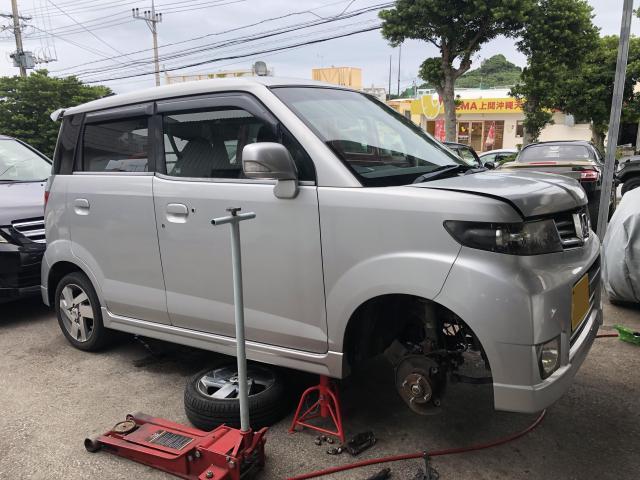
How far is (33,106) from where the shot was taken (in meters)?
18.1

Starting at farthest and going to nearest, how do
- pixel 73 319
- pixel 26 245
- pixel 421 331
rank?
pixel 26 245 < pixel 73 319 < pixel 421 331

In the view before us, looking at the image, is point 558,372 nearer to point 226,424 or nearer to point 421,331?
point 421,331

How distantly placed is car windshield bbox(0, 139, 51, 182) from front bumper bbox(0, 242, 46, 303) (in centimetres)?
142

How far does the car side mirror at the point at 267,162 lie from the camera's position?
7.48 ft

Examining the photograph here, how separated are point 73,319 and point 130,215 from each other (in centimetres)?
130

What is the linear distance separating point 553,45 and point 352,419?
18.7m

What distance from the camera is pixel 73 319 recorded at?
400 centimetres

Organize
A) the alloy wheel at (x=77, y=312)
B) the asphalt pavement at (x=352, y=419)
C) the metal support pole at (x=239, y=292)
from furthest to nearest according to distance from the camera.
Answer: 1. the alloy wheel at (x=77, y=312)
2. the asphalt pavement at (x=352, y=419)
3. the metal support pole at (x=239, y=292)

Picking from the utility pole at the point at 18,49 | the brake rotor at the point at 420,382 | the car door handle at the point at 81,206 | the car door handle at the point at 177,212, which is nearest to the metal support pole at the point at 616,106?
the brake rotor at the point at 420,382

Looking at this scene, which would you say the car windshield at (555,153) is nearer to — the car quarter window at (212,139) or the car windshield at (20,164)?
the car quarter window at (212,139)

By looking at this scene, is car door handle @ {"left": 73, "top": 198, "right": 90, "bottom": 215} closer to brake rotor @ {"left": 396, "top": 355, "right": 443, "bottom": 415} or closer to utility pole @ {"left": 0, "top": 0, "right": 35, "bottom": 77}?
brake rotor @ {"left": 396, "top": 355, "right": 443, "bottom": 415}

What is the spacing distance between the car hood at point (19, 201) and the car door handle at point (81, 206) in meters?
1.53

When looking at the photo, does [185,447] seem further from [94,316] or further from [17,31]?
[17,31]

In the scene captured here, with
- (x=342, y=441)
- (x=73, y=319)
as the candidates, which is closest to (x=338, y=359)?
(x=342, y=441)
